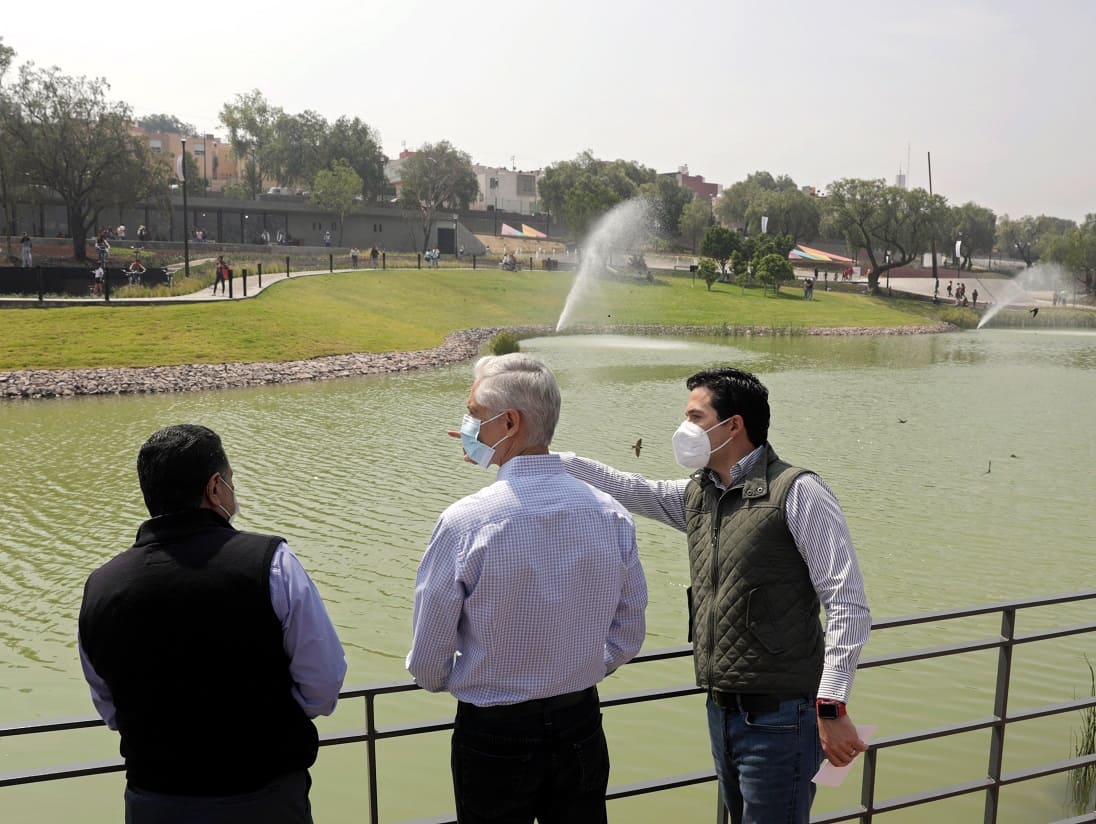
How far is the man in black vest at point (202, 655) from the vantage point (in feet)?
7.71

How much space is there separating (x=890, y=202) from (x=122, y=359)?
56.7 metres

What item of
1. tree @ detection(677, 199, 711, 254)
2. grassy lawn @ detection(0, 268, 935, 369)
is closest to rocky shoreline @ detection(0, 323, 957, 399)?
grassy lawn @ detection(0, 268, 935, 369)

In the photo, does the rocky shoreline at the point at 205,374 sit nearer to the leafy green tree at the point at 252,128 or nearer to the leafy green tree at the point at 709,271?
the leafy green tree at the point at 709,271

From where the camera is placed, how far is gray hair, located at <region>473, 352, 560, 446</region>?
2.67 metres

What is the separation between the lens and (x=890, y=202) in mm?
67688

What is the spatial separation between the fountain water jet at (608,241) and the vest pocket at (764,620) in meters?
53.8

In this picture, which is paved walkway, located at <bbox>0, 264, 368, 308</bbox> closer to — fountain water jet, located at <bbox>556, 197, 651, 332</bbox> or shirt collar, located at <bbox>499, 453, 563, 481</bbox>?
fountain water jet, located at <bbox>556, 197, 651, 332</bbox>

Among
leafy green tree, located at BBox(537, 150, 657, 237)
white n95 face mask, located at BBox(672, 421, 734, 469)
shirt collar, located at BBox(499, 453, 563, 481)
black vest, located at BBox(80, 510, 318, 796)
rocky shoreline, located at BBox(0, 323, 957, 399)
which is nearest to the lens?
black vest, located at BBox(80, 510, 318, 796)

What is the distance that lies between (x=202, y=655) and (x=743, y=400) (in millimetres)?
1822

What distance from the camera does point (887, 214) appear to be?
67562 millimetres

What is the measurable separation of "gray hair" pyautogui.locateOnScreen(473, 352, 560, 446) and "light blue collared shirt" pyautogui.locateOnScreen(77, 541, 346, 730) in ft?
2.23

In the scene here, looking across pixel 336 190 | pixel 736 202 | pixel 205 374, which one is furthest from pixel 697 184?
pixel 205 374

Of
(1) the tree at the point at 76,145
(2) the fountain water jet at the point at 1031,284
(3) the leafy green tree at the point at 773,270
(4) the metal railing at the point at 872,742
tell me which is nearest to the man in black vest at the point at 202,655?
(4) the metal railing at the point at 872,742

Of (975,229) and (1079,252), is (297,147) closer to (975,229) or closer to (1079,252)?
(1079,252)
